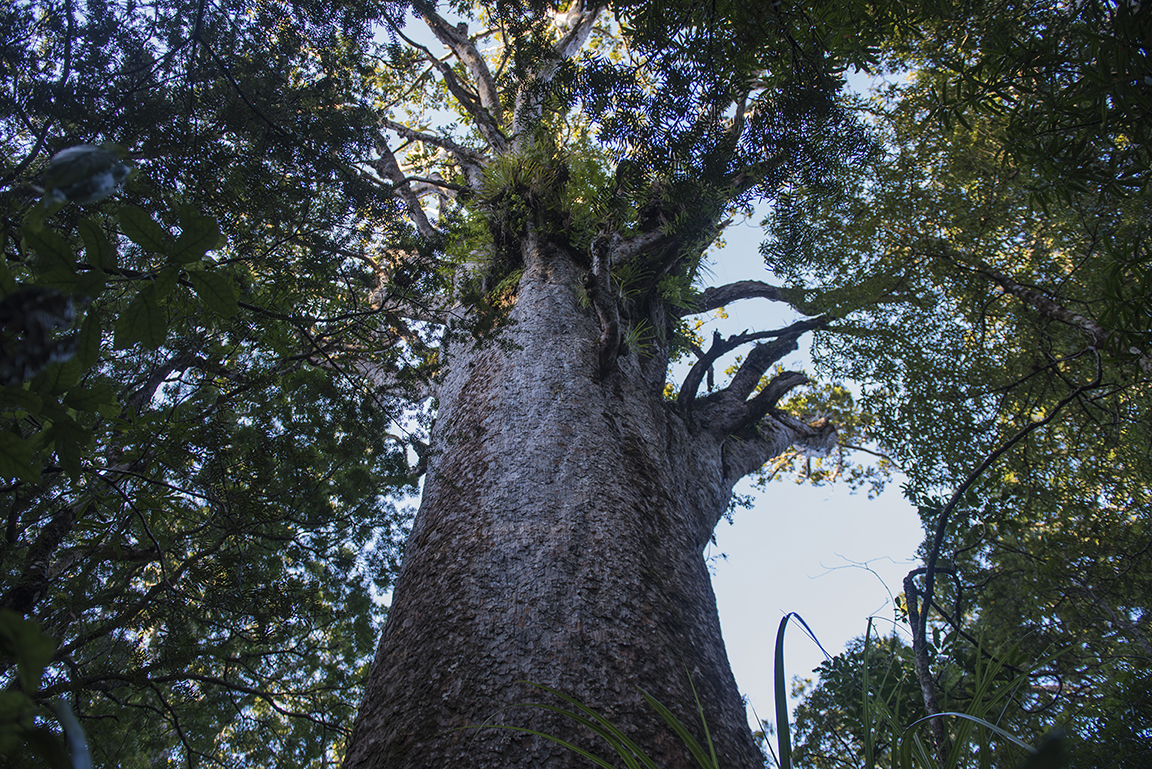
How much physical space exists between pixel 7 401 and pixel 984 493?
5242 millimetres

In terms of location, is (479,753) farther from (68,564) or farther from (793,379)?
(793,379)

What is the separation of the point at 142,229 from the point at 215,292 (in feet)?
0.40

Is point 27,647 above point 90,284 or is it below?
below

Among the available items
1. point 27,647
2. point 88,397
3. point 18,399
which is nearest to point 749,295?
point 88,397

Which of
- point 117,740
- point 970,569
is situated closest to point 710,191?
point 970,569

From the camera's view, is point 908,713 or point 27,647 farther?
point 908,713

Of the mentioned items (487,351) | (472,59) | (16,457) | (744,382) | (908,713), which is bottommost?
(16,457)

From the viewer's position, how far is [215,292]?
79 cm

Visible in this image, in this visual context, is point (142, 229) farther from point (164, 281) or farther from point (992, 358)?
point (992, 358)

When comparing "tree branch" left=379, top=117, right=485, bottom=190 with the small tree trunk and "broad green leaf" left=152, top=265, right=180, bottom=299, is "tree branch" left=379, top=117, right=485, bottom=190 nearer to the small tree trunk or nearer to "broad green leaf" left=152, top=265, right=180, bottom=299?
the small tree trunk

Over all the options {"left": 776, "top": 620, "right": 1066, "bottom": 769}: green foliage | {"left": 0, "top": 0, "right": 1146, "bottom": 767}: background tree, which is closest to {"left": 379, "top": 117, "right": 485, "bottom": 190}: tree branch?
{"left": 0, "top": 0, "right": 1146, "bottom": 767}: background tree

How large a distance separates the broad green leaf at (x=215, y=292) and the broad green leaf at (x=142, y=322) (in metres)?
0.05

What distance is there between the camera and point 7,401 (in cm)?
61

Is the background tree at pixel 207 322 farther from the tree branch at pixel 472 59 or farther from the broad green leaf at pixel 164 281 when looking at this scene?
the tree branch at pixel 472 59
